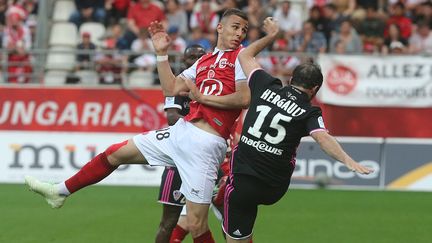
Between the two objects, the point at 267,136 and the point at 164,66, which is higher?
the point at 164,66

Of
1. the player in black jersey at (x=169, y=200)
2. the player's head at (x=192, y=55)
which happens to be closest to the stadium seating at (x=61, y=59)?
the player's head at (x=192, y=55)

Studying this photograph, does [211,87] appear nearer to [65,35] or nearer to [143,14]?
[143,14]

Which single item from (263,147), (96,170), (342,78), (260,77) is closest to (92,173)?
(96,170)

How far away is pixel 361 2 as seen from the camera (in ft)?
67.8

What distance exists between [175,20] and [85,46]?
2.11 meters

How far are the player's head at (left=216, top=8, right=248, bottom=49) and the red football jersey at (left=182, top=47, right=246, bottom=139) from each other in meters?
0.07

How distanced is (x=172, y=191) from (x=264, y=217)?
437 cm

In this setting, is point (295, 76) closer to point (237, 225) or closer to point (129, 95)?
point (237, 225)

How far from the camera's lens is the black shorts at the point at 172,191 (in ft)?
30.8

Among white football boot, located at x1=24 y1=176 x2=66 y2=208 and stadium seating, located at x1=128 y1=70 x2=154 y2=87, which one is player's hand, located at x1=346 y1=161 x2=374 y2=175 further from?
stadium seating, located at x1=128 y1=70 x2=154 y2=87

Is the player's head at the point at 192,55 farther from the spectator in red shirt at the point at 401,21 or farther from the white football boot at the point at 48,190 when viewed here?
the spectator in red shirt at the point at 401,21

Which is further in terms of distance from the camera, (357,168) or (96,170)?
(96,170)

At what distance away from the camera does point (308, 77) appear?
792cm

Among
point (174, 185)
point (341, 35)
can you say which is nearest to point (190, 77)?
point (174, 185)
